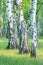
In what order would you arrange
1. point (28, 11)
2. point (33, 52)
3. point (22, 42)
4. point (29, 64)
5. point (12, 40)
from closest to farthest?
point (29, 64), point (33, 52), point (22, 42), point (12, 40), point (28, 11)

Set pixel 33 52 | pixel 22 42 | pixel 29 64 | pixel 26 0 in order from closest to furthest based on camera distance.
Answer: pixel 29 64 → pixel 33 52 → pixel 22 42 → pixel 26 0

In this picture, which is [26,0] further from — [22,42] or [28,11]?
[22,42]

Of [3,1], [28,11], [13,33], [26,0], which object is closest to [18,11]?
[13,33]

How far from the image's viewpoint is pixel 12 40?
2452 centimetres

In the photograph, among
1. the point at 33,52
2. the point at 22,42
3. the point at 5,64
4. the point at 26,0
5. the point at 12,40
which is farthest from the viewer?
the point at 26,0

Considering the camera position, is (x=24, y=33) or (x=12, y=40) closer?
(x=24, y=33)

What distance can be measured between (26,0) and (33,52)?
16.4 m

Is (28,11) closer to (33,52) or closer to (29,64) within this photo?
(33,52)

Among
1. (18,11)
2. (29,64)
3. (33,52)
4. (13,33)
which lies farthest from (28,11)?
(29,64)

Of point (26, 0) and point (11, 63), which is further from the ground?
point (26, 0)

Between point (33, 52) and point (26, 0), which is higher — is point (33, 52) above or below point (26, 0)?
below

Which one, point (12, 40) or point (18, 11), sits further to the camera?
point (12, 40)

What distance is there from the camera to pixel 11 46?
2456cm

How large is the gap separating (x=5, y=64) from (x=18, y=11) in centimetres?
937
